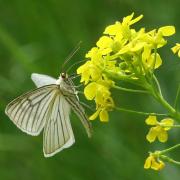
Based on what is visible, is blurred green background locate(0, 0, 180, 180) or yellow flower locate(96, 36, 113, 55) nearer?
yellow flower locate(96, 36, 113, 55)

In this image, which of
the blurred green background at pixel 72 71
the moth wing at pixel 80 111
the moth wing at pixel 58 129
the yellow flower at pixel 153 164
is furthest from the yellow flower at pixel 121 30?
the blurred green background at pixel 72 71

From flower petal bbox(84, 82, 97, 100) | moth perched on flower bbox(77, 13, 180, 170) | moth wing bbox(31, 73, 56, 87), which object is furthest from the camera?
moth wing bbox(31, 73, 56, 87)

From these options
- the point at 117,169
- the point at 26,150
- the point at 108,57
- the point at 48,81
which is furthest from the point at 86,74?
the point at 26,150

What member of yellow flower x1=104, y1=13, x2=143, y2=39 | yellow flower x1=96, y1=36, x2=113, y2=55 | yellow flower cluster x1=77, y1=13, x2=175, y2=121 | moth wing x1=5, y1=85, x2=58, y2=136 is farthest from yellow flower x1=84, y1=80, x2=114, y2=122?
moth wing x1=5, y1=85, x2=58, y2=136

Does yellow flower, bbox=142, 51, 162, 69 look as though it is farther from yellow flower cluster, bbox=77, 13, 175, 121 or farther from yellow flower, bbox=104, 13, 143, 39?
yellow flower, bbox=104, 13, 143, 39

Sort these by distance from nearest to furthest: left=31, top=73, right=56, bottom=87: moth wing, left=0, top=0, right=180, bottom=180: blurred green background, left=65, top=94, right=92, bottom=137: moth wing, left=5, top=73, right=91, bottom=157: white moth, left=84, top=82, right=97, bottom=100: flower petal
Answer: left=84, top=82, right=97, bottom=100: flower petal
left=65, top=94, right=92, bottom=137: moth wing
left=5, top=73, right=91, bottom=157: white moth
left=31, top=73, right=56, bottom=87: moth wing
left=0, top=0, right=180, bottom=180: blurred green background

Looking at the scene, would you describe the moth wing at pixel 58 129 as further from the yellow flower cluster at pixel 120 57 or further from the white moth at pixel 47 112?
the yellow flower cluster at pixel 120 57
